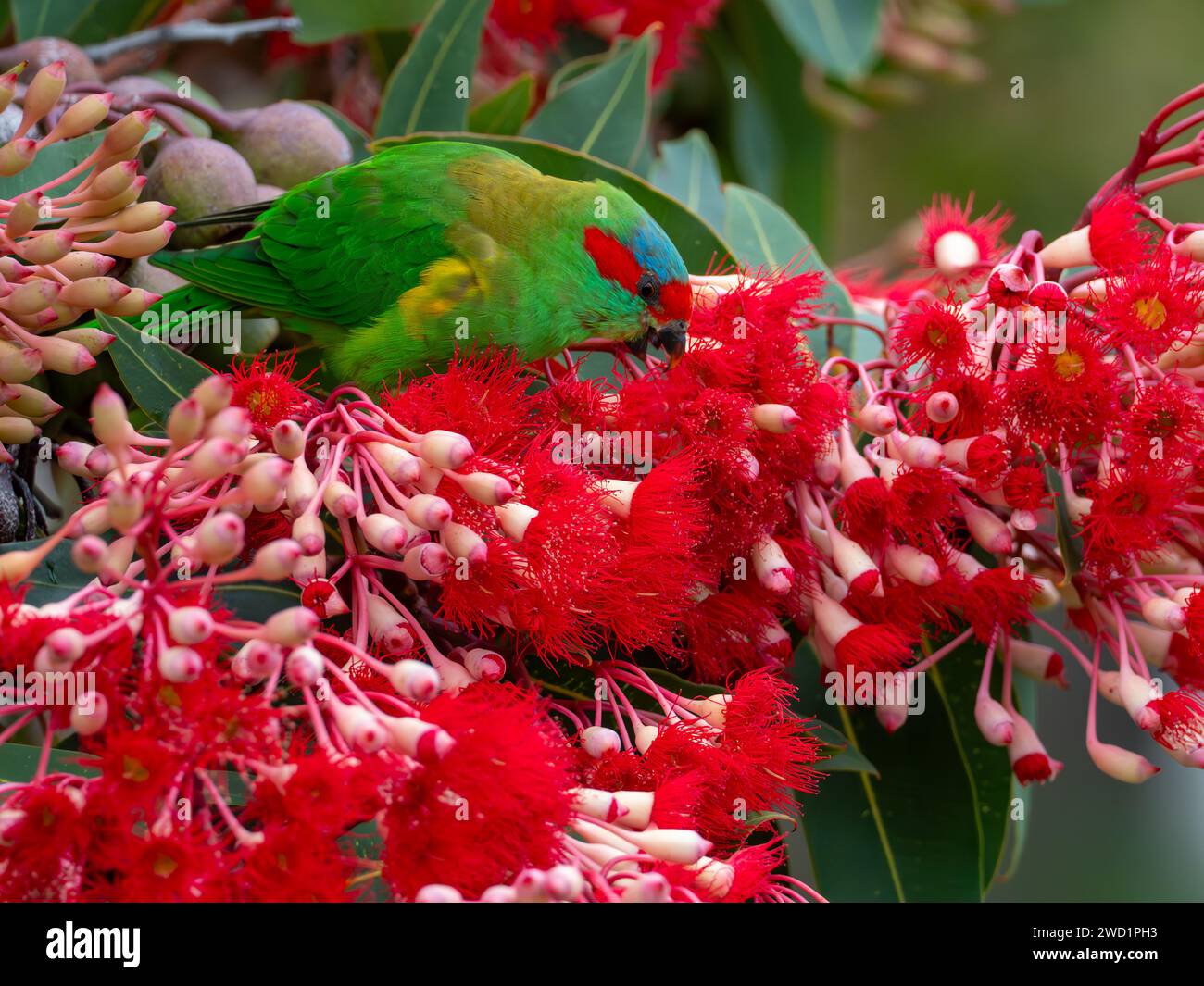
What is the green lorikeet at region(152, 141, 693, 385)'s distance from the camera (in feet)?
4.27

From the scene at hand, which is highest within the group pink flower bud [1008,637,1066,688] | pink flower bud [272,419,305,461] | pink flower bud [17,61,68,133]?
pink flower bud [17,61,68,133]

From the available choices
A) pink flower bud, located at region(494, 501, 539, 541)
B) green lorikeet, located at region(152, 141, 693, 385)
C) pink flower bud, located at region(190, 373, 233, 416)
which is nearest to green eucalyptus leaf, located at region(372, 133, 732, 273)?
green lorikeet, located at region(152, 141, 693, 385)

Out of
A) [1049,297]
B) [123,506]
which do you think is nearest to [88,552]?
[123,506]

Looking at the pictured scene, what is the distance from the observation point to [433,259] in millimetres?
1324

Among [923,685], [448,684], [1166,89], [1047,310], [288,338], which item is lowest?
[923,685]

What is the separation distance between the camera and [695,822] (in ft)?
2.82

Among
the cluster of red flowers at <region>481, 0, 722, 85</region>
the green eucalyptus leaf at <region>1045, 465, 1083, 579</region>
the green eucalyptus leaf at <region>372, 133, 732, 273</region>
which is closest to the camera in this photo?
the green eucalyptus leaf at <region>1045, 465, 1083, 579</region>

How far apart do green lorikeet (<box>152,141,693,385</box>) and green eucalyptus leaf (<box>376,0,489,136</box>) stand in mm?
165

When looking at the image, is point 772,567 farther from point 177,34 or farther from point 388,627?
point 177,34

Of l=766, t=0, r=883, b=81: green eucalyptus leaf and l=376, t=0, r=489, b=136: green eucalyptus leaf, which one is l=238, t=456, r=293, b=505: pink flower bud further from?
l=766, t=0, r=883, b=81: green eucalyptus leaf

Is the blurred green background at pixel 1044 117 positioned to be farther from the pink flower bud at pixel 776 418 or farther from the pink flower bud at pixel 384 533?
the pink flower bud at pixel 384 533
